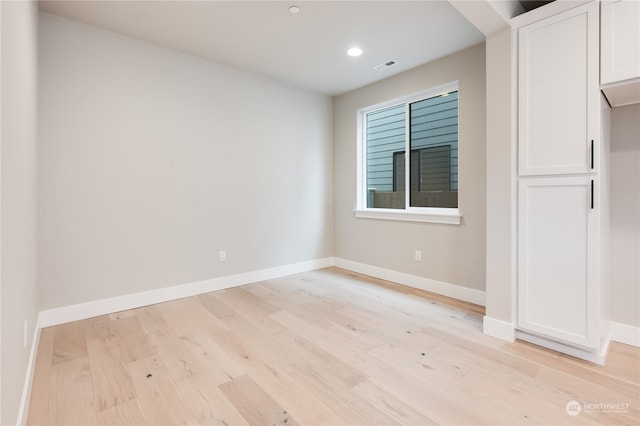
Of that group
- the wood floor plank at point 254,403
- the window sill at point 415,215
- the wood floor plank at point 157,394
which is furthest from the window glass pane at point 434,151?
the wood floor plank at point 157,394

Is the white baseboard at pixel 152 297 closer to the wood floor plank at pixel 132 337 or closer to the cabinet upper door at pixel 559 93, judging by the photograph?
the wood floor plank at pixel 132 337

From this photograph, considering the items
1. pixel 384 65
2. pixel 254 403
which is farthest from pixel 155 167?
pixel 384 65

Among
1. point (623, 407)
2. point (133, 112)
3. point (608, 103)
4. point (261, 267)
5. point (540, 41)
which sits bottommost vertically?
point (623, 407)

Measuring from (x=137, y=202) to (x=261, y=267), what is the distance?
157cm

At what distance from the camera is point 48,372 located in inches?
74.3

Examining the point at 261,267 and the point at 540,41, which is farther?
the point at 261,267

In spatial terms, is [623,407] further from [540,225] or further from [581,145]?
[581,145]

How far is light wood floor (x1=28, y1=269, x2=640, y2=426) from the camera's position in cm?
154

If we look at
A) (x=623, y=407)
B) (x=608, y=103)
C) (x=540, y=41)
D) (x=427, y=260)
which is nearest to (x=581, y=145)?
(x=608, y=103)

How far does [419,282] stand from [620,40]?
2577 millimetres

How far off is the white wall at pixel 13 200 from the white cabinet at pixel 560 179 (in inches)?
110

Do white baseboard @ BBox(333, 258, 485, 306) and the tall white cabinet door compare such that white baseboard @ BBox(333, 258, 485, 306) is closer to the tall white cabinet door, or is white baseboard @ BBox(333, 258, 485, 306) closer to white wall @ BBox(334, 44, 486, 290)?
white wall @ BBox(334, 44, 486, 290)

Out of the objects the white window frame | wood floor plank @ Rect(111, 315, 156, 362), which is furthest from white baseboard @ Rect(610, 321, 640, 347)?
wood floor plank @ Rect(111, 315, 156, 362)

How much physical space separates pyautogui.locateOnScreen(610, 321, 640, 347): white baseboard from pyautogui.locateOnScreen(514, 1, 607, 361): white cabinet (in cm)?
52
